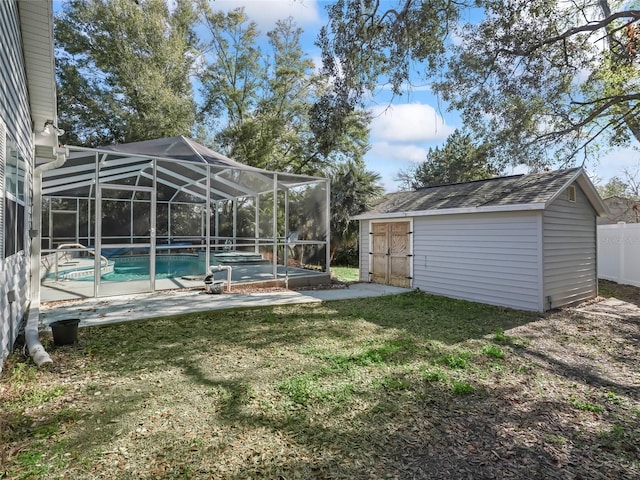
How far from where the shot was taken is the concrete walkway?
213 inches

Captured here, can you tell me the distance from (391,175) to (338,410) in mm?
27254

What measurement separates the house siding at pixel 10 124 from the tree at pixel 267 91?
12.7 metres

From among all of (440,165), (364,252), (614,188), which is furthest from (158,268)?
(614,188)

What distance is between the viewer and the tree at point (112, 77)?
14789 mm

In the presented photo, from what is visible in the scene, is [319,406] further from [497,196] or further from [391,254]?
[391,254]

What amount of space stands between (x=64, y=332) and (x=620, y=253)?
46.2 feet

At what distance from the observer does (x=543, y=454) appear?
2.45 m

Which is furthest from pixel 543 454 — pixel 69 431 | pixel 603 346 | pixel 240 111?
pixel 240 111

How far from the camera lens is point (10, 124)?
375 cm

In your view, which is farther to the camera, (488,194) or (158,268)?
(158,268)

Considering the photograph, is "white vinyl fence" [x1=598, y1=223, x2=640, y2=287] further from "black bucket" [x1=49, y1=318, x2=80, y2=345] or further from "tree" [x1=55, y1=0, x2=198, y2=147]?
"tree" [x1=55, y1=0, x2=198, y2=147]

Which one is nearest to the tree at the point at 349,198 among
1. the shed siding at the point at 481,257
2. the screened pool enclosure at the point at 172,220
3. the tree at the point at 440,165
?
the screened pool enclosure at the point at 172,220

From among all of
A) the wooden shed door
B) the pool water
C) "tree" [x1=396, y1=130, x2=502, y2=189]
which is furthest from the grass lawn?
"tree" [x1=396, y1=130, x2=502, y2=189]

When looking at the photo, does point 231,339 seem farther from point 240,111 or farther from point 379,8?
point 240,111
